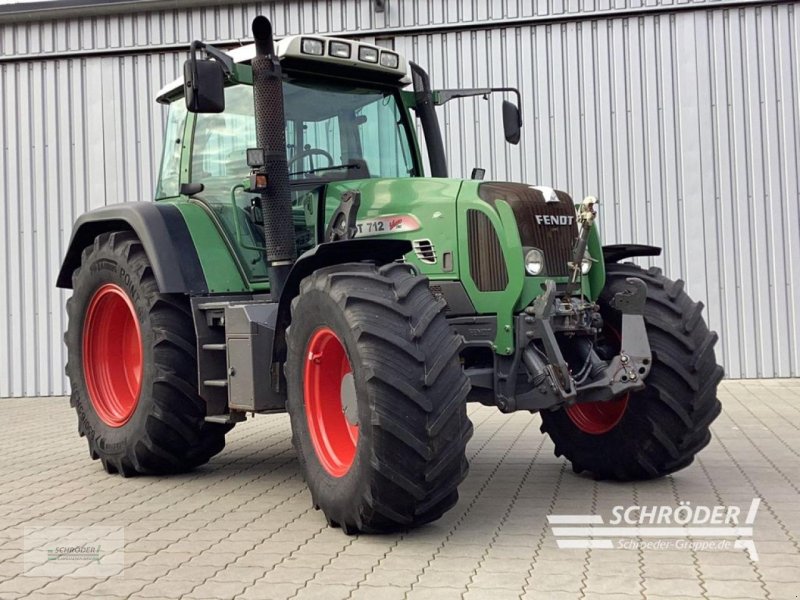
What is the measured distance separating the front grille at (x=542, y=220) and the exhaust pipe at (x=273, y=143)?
3.81ft

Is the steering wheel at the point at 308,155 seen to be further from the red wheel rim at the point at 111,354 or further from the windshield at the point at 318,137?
the red wheel rim at the point at 111,354

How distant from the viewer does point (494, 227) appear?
17.9 ft

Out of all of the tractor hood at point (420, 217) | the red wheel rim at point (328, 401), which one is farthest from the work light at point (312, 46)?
the red wheel rim at point (328, 401)

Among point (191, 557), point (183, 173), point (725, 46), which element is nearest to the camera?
point (191, 557)

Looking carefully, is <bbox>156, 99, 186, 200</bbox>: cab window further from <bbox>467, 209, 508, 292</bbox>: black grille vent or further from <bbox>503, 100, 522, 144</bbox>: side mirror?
<bbox>467, 209, 508, 292</bbox>: black grille vent

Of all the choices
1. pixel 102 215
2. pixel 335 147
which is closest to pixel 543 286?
pixel 335 147

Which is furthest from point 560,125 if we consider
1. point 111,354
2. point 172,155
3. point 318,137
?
point 111,354

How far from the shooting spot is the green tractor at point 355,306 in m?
4.65

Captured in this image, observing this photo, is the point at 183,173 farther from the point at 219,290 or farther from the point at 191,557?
the point at 191,557

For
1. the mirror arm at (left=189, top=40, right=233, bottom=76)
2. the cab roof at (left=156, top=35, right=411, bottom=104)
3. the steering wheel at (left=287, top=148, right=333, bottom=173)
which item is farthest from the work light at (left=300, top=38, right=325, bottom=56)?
the steering wheel at (left=287, top=148, right=333, bottom=173)

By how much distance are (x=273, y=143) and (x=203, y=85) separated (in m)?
0.60

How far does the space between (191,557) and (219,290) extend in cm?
218

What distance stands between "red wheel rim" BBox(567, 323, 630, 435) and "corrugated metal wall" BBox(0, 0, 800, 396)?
20.7 ft

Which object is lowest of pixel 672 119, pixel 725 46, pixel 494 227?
pixel 494 227
